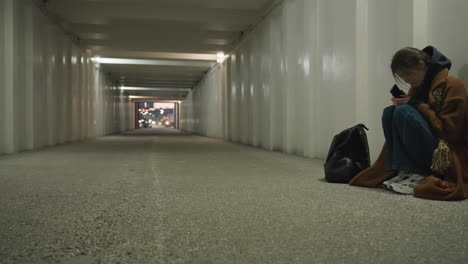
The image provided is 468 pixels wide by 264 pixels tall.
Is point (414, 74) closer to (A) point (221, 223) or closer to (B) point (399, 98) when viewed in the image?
(B) point (399, 98)

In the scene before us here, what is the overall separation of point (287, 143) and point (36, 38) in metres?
6.55

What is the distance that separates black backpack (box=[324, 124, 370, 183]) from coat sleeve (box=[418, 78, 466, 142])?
0.93m

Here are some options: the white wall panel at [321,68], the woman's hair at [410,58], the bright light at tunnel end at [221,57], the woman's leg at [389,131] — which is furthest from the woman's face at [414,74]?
the bright light at tunnel end at [221,57]

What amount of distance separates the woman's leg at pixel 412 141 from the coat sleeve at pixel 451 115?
0.08 m

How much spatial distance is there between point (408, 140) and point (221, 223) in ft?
5.94

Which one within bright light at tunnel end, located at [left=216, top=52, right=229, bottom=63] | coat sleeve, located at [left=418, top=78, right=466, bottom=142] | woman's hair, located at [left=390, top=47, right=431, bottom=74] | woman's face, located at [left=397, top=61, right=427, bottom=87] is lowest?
coat sleeve, located at [left=418, top=78, right=466, bottom=142]

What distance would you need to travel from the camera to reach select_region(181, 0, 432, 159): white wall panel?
16.6 ft

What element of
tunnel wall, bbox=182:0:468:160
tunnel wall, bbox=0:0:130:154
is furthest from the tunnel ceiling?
tunnel wall, bbox=182:0:468:160

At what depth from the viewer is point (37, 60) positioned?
9844mm

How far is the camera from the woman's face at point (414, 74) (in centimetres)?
329

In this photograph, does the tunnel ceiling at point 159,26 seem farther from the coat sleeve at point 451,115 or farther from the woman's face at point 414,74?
the coat sleeve at point 451,115

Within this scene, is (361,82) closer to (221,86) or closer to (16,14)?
(16,14)

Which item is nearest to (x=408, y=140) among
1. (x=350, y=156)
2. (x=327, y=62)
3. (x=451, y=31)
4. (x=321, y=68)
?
(x=350, y=156)

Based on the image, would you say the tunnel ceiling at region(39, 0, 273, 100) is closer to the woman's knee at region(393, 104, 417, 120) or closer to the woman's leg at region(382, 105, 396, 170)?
the woman's leg at region(382, 105, 396, 170)
